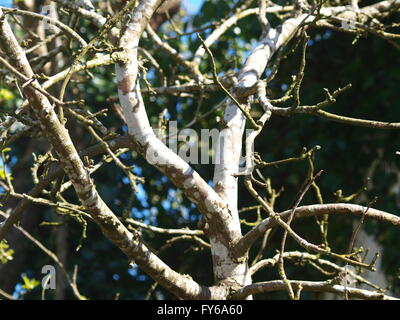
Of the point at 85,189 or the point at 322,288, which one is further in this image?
the point at 322,288

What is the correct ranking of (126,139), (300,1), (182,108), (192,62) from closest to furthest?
(126,139)
(300,1)
(192,62)
(182,108)

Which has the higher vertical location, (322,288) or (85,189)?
(85,189)

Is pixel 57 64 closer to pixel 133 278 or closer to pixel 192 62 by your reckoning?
pixel 192 62

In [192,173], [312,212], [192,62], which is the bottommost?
[312,212]

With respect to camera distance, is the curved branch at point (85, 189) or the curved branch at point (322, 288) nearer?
the curved branch at point (85, 189)

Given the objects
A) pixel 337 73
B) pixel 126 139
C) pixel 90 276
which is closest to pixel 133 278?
pixel 90 276

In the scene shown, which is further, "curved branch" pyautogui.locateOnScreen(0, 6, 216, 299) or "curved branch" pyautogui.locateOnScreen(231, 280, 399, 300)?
"curved branch" pyautogui.locateOnScreen(231, 280, 399, 300)

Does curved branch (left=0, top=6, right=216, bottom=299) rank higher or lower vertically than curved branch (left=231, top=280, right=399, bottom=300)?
higher

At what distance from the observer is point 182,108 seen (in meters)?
5.51

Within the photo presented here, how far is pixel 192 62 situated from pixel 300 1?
655mm

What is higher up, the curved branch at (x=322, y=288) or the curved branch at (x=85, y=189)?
the curved branch at (x=85, y=189)
